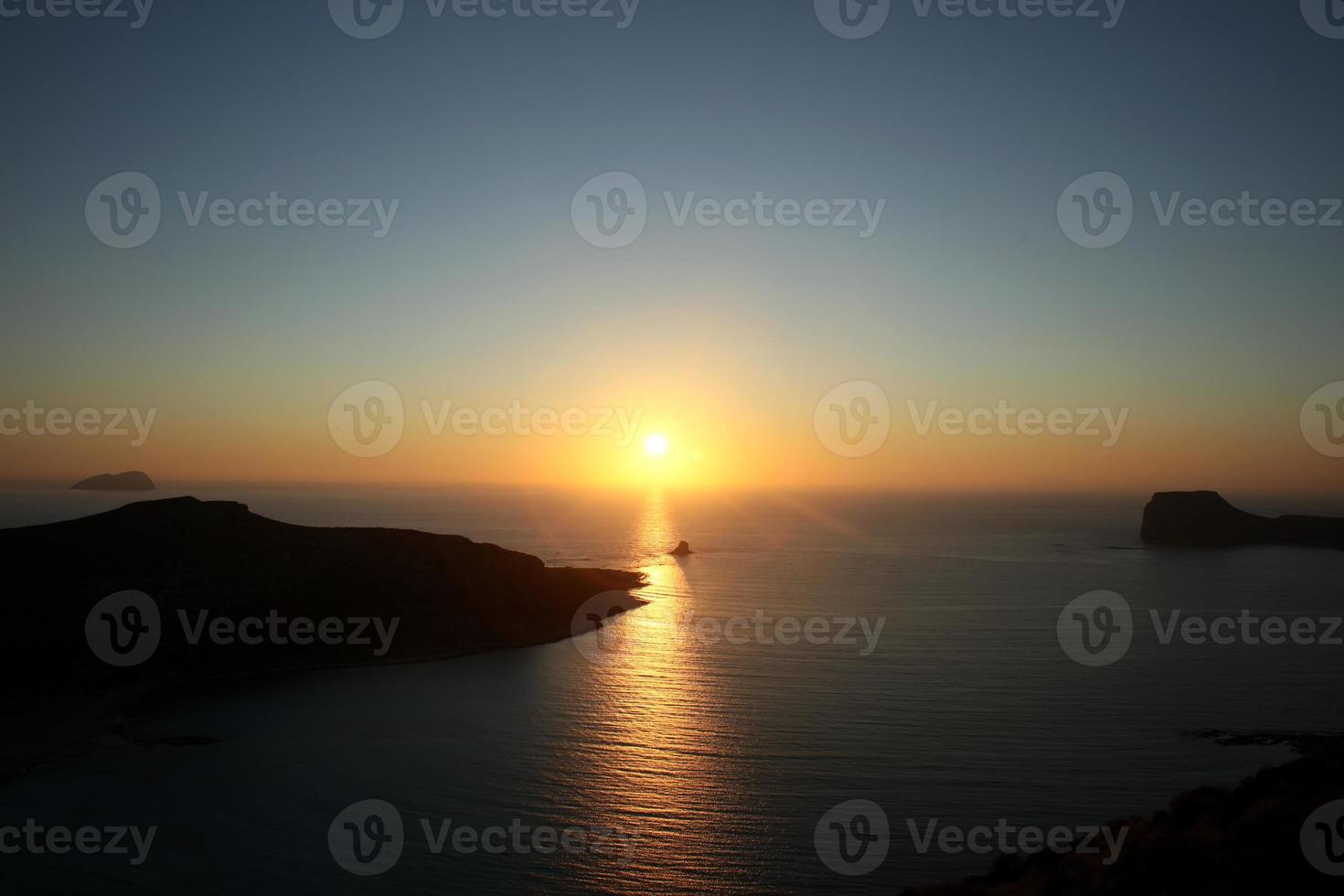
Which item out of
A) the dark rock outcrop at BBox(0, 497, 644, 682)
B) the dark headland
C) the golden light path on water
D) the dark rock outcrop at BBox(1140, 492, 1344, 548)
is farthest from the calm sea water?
the dark rock outcrop at BBox(1140, 492, 1344, 548)

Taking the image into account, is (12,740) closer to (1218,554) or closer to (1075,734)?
(1075,734)

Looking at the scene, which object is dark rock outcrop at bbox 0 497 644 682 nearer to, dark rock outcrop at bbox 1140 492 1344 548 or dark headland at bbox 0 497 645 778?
dark headland at bbox 0 497 645 778

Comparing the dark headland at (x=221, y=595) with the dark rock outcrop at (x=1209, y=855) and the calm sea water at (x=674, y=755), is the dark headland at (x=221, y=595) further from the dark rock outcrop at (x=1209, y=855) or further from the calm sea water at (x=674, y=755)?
the dark rock outcrop at (x=1209, y=855)

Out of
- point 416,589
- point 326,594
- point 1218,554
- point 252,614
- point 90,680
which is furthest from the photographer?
point 1218,554

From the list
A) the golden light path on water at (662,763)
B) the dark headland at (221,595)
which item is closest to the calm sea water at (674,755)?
the golden light path on water at (662,763)

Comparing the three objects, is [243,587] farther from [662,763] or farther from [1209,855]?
[1209,855]

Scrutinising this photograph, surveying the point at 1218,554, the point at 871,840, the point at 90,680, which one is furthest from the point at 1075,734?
the point at 1218,554
